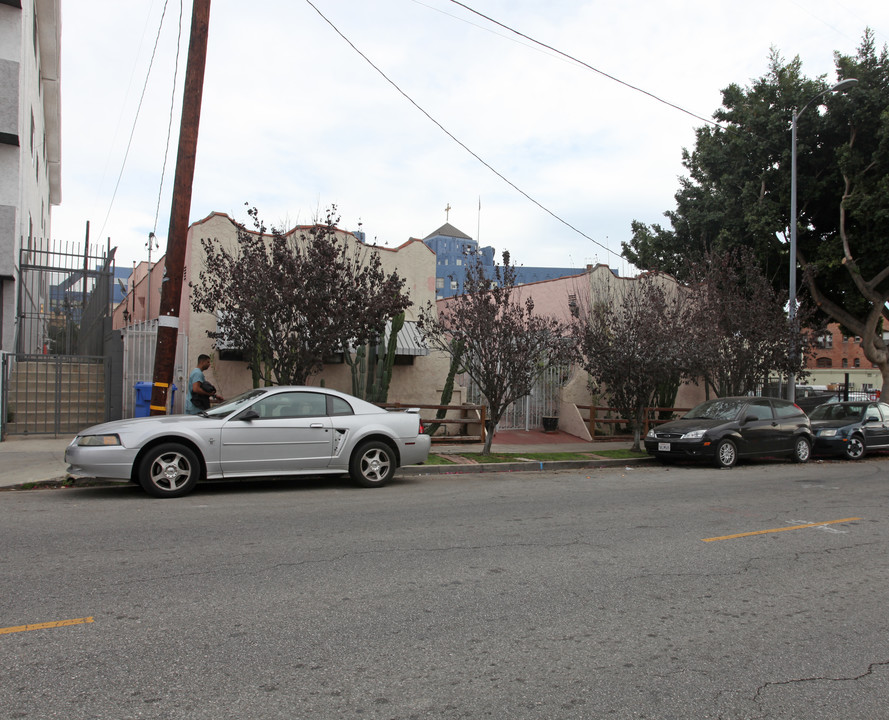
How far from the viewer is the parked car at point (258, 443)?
8.63 meters

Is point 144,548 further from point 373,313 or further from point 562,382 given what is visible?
point 562,382

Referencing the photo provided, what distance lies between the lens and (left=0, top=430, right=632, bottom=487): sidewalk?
1013cm

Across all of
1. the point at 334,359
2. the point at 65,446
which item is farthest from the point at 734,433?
the point at 65,446

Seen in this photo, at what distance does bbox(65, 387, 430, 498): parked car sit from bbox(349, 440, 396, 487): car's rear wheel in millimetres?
15

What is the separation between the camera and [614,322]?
16.1 meters

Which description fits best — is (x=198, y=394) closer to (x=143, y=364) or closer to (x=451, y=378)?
(x=143, y=364)

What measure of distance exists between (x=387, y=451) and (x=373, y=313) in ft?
9.49

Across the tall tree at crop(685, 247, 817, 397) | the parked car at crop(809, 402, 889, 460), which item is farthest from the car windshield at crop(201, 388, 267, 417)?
the parked car at crop(809, 402, 889, 460)

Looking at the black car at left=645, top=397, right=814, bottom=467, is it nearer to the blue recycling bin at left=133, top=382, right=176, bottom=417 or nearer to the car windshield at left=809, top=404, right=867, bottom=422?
the car windshield at left=809, top=404, right=867, bottom=422

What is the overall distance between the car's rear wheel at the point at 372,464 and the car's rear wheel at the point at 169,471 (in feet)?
7.50

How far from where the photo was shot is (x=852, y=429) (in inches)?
672

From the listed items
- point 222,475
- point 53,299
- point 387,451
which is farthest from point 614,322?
point 53,299

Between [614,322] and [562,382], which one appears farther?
[562,382]

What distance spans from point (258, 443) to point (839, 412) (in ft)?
51.1
